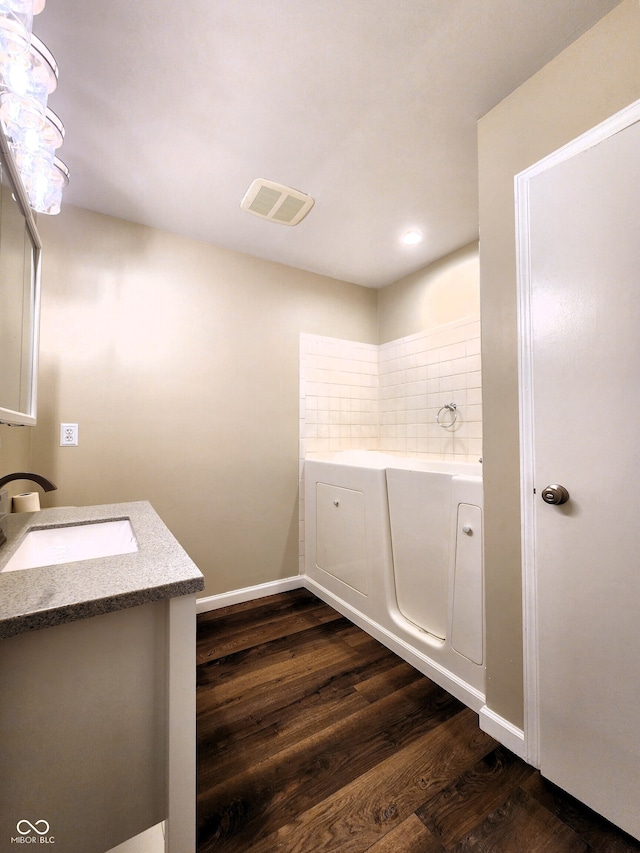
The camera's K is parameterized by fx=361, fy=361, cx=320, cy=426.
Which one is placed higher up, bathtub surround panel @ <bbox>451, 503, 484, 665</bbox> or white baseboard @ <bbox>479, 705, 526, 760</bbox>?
bathtub surround panel @ <bbox>451, 503, 484, 665</bbox>

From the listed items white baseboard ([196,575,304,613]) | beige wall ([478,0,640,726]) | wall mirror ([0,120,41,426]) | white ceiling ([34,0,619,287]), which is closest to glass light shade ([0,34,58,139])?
wall mirror ([0,120,41,426])

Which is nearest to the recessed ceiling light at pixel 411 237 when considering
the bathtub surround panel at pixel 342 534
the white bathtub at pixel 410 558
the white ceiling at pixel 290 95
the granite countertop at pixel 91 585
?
the white ceiling at pixel 290 95

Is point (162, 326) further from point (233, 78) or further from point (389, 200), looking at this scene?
point (389, 200)

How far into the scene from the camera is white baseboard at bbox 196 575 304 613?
7.23 ft

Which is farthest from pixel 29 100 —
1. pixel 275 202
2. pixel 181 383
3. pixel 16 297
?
pixel 181 383

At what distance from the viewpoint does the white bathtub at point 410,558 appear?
1.44 m

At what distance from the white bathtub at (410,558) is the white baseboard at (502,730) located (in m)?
0.09

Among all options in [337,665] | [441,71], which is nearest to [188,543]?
[337,665]

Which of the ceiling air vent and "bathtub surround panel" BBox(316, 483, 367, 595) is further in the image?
"bathtub surround panel" BBox(316, 483, 367, 595)

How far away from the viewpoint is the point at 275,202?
5.67ft

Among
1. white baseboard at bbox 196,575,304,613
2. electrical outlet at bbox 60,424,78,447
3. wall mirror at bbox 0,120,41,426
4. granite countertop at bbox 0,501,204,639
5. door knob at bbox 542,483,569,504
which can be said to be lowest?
white baseboard at bbox 196,575,304,613

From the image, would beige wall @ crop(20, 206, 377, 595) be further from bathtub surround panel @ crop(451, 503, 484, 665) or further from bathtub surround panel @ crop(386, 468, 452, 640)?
bathtub surround panel @ crop(451, 503, 484, 665)

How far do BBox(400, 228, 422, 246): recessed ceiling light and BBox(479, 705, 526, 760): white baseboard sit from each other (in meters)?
2.33

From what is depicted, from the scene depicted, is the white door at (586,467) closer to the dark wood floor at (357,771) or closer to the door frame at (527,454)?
the door frame at (527,454)
